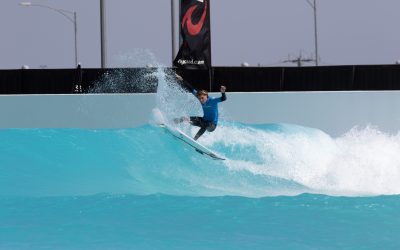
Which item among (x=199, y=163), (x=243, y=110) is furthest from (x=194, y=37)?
(x=199, y=163)

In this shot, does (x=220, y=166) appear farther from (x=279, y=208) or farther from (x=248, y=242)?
(x=248, y=242)

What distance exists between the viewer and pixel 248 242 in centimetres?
1192

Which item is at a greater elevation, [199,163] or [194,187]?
Answer: [199,163]

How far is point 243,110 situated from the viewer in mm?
23750

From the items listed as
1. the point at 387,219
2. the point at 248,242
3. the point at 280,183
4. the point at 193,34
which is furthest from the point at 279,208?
the point at 193,34

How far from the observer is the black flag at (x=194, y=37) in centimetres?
2227

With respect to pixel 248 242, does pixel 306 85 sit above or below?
above

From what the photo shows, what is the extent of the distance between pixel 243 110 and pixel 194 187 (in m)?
4.74

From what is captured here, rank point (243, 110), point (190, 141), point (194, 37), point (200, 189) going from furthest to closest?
point (243, 110) < point (194, 37) < point (190, 141) < point (200, 189)

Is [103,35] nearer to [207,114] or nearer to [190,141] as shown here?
[190,141]

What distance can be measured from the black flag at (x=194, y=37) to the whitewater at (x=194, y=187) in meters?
1.22

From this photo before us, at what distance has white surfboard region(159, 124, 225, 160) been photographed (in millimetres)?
20891

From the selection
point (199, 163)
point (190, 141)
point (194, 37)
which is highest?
Result: point (194, 37)

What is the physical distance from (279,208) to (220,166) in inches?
245
